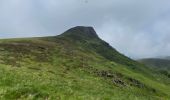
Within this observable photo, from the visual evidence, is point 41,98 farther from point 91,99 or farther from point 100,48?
point 100,48

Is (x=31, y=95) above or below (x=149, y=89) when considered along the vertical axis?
above

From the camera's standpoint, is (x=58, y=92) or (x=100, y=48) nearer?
(x=58, y=92)

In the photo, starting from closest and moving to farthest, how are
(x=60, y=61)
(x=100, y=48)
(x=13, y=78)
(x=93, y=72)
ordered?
(x=13, y=78) < (x=93, y=72) < (x=60, y=61) < (x=100, y=48)

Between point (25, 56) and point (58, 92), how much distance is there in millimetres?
80437

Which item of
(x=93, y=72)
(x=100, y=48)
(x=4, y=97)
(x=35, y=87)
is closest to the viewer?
(x=4, y=97)

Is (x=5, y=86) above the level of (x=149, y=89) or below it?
above

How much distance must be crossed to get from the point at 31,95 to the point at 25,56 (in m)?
81.1

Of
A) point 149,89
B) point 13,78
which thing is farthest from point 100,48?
point 13,78

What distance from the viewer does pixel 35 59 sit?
329 ft

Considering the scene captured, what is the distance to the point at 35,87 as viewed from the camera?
845 inches

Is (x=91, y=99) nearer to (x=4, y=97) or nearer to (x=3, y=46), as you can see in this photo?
(x=4, y=97)

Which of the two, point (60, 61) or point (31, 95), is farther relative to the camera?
point (60, 61)

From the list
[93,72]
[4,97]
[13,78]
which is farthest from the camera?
[93,72]

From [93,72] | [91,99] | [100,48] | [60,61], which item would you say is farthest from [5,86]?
[100,48]
